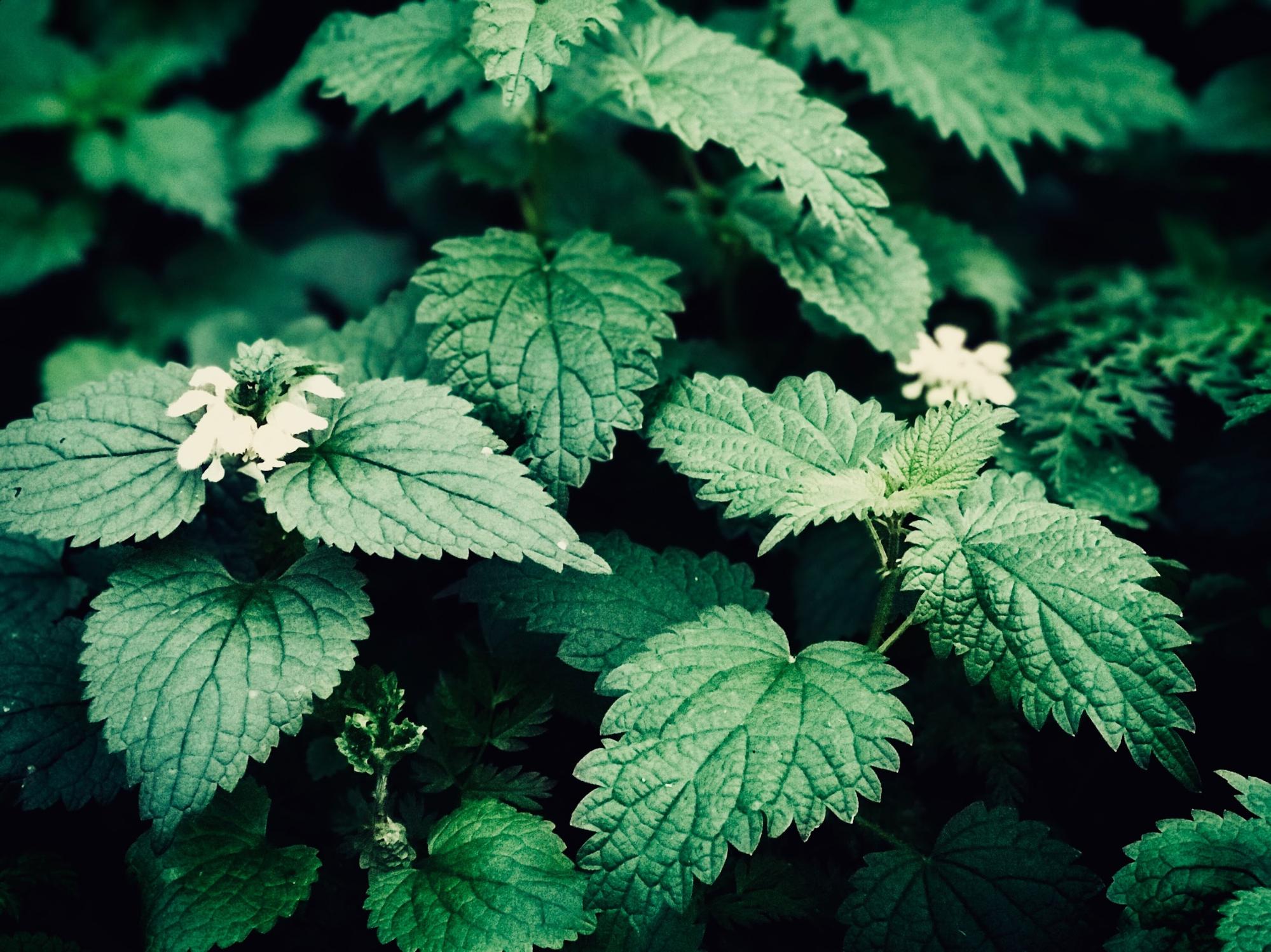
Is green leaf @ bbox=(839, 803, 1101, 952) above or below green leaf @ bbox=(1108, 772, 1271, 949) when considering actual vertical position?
below

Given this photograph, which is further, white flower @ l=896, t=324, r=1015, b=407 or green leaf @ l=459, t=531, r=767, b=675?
white flower @ l=896, t=324, r=1015, b=407

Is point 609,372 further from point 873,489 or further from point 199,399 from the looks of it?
point 199,399

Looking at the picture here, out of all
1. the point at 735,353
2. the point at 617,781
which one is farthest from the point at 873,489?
the point at 735,353

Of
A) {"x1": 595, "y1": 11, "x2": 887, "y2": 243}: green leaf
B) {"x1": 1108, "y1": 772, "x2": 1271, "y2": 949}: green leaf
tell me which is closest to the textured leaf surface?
{"x1": 595, "y1": 11, "x2": 887, "y2": 243}: green leaf

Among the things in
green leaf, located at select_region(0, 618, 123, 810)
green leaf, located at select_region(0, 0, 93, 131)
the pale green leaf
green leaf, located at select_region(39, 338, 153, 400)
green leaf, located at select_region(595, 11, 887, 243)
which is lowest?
green leaf, located at select_region(39, 338, 153, 400)

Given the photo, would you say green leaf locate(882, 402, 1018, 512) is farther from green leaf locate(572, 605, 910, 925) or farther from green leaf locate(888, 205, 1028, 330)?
green leaf locate(888, 205, 1028, 330)

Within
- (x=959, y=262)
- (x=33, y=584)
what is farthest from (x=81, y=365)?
(x=959, y=262)

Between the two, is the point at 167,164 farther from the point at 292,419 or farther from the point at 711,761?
the point at 711,761
